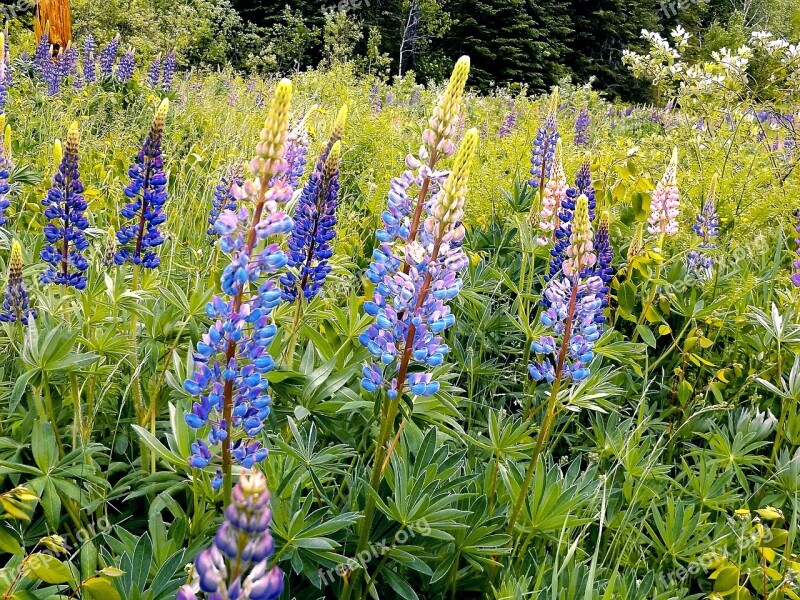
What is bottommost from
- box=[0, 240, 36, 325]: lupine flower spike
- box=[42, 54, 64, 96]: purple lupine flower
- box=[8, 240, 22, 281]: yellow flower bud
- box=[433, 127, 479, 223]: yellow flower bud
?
box=[0, 240, 36, 325]: lupine flower spike

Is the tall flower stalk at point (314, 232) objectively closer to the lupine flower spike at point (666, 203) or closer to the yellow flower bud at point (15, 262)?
the yellow flower bud at point (15, 262)

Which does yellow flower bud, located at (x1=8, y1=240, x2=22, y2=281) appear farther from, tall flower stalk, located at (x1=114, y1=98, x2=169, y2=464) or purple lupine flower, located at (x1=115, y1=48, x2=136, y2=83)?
purple lupine flower, located at (x1=115, y1=48, x2=136, y2=83)

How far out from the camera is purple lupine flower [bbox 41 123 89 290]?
2.04 meters

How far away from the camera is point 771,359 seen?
2836mm

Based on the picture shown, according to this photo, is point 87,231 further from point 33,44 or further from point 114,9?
point 114,9

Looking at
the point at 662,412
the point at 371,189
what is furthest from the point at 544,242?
the point at 371,189

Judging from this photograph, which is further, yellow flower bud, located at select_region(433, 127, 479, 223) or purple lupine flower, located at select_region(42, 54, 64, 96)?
purple lupine flower, located at select_region(42, 54, 64, 96)

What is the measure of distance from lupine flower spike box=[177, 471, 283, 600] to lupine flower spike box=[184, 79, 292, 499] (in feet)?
1.95

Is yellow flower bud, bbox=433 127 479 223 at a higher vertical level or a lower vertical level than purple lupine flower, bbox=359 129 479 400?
higher

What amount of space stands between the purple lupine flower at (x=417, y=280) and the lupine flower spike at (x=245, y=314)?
28cm

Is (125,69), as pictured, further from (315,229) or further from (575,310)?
(575,310)

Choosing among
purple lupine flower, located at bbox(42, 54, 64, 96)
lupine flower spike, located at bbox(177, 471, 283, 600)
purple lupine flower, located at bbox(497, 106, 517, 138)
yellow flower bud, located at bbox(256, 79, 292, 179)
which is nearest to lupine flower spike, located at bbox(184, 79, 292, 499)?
Answer: yellow flower bud, located at bbox(256, 79, 292, 179)

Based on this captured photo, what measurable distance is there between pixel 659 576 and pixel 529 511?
0.42 metres
